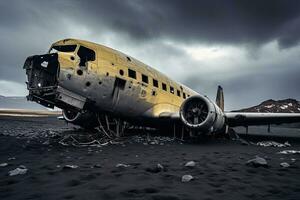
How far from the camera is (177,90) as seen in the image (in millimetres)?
17406

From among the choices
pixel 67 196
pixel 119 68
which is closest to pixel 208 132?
pixel 119 68

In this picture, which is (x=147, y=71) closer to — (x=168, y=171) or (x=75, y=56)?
(x=75, y=56)

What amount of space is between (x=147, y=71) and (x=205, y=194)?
10960mm

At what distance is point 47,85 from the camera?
10.8 metres

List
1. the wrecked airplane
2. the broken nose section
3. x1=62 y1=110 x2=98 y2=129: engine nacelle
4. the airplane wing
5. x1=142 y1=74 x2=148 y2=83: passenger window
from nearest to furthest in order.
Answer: the broken nose section → the wrecked airplane → x1=142 y1=74 x2=148 y2=83: passenger window → the airplane wing → x1=62 y1=110 x2=98 y2=129: engine nacelle

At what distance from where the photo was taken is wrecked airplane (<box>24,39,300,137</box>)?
10.3 metres

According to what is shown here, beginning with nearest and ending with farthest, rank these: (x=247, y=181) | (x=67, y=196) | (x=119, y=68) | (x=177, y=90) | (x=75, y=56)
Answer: (x=67, y=196) < (x=247, y=181) < (x=75, y=56) < (x=119, y=68) < (x=177, y=90)

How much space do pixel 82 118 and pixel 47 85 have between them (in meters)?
5.15

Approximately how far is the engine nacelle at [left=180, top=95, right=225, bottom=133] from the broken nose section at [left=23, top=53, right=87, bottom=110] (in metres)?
5.05

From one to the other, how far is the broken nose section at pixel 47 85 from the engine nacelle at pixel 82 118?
4.57m

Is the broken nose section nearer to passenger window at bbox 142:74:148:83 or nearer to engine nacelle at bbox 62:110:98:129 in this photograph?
passenger window at bbox 142:74:148:83

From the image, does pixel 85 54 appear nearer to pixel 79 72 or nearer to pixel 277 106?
pixel 79 72

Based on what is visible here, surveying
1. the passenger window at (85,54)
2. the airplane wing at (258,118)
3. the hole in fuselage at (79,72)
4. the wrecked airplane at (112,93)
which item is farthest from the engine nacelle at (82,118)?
the airplane wing at (258,118)

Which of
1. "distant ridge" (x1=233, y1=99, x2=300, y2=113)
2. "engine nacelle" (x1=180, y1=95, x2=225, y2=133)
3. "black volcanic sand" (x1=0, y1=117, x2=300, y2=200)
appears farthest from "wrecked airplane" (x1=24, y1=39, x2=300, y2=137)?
"distant ridge" (x1=233, y1=99, x2=300, y2=113)
